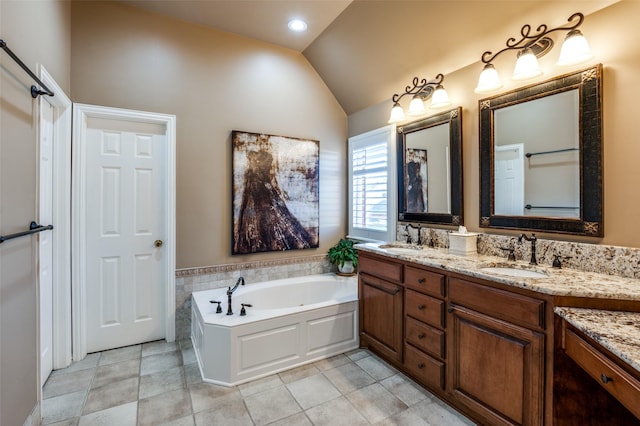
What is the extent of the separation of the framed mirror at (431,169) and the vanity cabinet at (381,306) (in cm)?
72

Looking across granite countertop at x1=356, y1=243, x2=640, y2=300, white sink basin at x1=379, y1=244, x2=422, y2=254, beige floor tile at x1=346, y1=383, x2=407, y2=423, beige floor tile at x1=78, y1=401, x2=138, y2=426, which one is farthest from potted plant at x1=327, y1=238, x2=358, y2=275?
beige floor tile at x1=78, y1=401, x2=138, y2=426

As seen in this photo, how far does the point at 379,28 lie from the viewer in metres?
2.65

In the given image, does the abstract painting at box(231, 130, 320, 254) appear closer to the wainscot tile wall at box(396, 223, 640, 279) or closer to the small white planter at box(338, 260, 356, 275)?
the small white planter at box(338, 260, 356, 275)

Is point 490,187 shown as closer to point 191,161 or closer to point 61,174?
point 191,161

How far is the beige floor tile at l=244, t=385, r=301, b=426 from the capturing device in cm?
188

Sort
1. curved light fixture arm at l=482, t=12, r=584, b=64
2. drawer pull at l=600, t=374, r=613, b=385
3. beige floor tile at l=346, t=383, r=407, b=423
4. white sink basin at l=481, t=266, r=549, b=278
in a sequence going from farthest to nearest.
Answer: beige floor tile at l=346, t=383, r=407, b=423, white sink basin at l=481, t=266, r=549, b=278, curved light fixture arm at l=482, t=12, r=584, b=64, drawer pull at l=600, t=374, r=613, b=385

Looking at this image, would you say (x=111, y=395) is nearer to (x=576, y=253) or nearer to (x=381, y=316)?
(x=381, y=316)

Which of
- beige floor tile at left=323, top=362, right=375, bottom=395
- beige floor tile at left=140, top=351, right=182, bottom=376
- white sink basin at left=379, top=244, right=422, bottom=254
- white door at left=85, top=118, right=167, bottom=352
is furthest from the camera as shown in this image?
white door at left=85, top=118, right=167, bottom=352

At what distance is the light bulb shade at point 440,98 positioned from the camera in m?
2.44

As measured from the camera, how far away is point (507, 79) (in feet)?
7.01

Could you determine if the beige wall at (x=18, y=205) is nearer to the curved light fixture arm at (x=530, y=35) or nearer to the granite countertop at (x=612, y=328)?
the granite countertop at (x=612, y=328)

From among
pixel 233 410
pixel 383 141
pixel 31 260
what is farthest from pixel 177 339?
pixel 383 141

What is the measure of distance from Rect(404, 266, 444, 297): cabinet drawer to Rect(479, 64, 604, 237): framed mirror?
0.68m

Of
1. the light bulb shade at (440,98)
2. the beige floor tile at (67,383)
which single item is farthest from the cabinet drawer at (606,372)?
the beige floor tile at (67,383)
